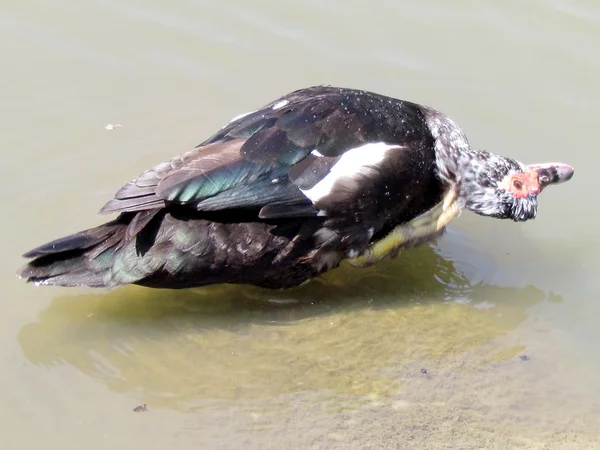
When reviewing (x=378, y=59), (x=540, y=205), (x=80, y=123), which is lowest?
(x=540, y=205)

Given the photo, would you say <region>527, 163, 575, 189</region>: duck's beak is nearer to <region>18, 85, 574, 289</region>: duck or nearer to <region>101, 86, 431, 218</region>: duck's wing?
<region>18, 85, 574, 289</region>: duck

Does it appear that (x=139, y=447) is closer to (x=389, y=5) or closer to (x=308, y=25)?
(x=308, y=25)

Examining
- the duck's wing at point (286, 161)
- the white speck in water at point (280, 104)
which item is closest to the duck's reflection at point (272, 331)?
the duck's wing at point (286, 161)

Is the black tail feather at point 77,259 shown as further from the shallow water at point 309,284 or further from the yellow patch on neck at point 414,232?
the yellow patch on neck at point 414,232

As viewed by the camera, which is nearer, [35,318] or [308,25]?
[35,318]

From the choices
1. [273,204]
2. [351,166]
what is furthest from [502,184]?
[273,204]

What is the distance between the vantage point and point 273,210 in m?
4.66

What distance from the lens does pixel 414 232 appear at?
5402mm

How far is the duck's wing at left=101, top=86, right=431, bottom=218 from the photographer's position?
4.51 metres

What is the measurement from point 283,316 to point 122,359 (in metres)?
1.00

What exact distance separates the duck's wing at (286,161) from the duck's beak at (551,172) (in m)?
1.04

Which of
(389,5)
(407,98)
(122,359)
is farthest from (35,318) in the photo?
(389,5)

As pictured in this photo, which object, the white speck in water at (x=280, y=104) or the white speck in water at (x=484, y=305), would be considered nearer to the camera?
the white speck in water at (x=280, y=104)

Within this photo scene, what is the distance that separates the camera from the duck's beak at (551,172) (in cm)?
565
